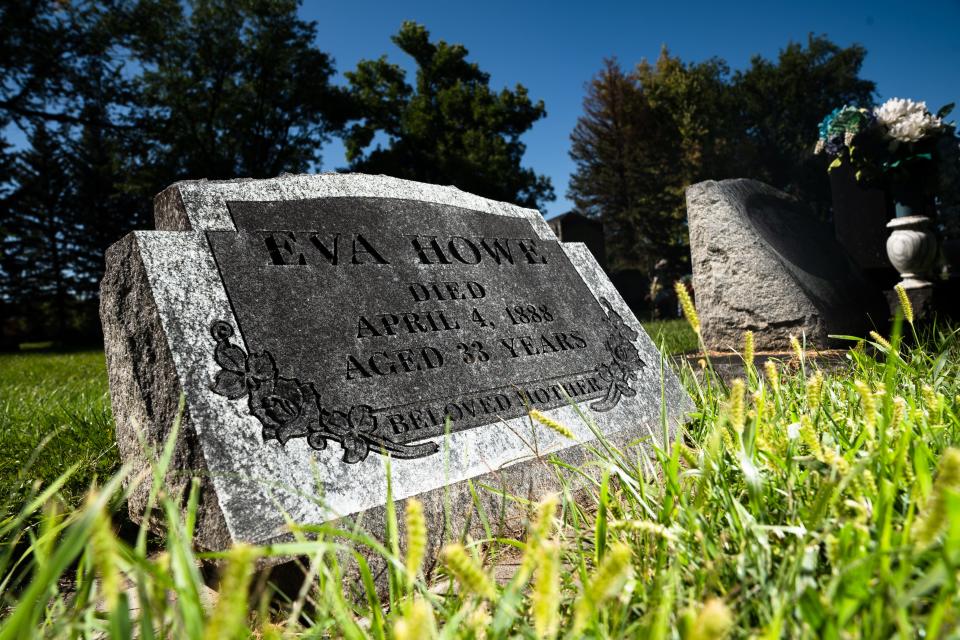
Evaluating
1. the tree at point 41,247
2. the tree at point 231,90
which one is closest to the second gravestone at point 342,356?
the tree at point 231,90

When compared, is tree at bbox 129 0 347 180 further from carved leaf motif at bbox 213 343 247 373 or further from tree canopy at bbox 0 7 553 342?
carved leaf motif at bbox 213 343 247 373

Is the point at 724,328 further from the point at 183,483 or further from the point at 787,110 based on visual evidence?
the point at 787,110

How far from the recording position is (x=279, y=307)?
1.95 metres

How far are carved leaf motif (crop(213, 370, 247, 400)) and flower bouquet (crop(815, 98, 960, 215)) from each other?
20.4ft

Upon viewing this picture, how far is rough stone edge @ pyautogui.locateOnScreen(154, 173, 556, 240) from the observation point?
2.03 m

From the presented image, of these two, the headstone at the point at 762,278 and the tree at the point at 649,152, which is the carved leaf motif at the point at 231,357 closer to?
the headstone at the point at 762,278

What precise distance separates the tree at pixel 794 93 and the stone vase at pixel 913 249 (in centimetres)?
2864

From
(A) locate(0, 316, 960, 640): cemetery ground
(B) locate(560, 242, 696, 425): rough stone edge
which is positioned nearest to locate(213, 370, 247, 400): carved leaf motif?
(A) locate(0, 316, 960, 640): cemetery ground

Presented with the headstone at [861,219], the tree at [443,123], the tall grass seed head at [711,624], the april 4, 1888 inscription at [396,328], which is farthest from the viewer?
the tree at [443,123]

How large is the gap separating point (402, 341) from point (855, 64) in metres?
41.7

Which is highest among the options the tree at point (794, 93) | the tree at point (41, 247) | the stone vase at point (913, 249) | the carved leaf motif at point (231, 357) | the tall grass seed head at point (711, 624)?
the tree at point (794, 93)

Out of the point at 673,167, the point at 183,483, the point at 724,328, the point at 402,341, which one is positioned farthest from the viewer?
the point at 673,167

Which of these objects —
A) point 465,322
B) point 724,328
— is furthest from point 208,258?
point 724,328

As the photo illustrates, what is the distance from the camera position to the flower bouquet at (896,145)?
18.7 ft
